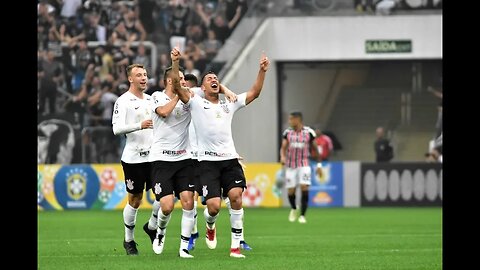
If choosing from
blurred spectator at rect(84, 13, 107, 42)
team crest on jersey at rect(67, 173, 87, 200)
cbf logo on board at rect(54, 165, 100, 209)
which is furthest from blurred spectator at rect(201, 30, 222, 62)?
team crest on jersey at rect(67, 173, 87, 200)

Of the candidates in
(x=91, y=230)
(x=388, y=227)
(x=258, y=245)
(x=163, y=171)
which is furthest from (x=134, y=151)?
(x=388, y=227)

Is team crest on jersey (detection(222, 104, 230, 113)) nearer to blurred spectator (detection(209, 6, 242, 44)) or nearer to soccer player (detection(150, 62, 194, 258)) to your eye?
soccer player (detection(150, 62, 194, 258))

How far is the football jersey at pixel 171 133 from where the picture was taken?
45.3ft

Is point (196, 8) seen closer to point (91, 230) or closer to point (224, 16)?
point (224, 16)

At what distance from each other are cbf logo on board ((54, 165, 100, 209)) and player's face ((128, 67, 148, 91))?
16.1m

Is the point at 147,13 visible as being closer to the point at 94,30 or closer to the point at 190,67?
the point at 94,30

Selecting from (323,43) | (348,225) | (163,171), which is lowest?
(348,225)

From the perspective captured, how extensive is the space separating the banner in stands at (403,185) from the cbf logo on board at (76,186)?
7380 millimetres

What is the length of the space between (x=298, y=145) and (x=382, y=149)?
9468 millimetres

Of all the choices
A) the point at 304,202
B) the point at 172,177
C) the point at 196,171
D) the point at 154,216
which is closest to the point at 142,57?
the point at 304,202

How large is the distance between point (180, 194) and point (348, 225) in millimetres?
8753

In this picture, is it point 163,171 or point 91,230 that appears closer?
point 163,171

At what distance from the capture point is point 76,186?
30188mm
